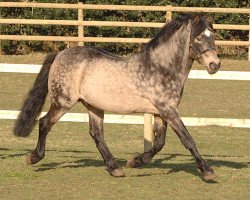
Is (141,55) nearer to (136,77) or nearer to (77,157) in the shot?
(136,77)

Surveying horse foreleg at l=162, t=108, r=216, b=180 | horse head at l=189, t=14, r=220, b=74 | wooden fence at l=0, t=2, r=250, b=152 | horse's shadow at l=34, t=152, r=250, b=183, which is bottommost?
wooden fence at l=0, t=2, r=250, b=152

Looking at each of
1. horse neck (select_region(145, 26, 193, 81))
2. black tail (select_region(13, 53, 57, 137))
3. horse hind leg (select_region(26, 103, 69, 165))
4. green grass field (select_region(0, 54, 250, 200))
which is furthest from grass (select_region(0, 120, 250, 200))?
horse neck (select_region(145, 26, 193, 81))

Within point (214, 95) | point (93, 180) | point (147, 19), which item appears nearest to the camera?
point (93, 180)

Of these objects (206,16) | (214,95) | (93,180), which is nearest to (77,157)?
(93,180)

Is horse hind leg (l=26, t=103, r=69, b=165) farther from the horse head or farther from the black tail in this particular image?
the horse head

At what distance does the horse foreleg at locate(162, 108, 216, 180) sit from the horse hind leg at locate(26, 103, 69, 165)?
48.1 inches

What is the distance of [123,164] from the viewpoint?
1135 cm

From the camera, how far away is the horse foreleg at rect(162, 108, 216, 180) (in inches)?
389

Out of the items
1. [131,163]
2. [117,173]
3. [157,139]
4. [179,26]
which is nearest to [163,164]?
[131,163]

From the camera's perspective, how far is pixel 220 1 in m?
25.2

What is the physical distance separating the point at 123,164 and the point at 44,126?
116 centimetres

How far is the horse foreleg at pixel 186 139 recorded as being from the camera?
9.89m

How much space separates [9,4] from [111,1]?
10.8 ft

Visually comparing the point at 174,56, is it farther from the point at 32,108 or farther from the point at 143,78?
the point at 32,108
